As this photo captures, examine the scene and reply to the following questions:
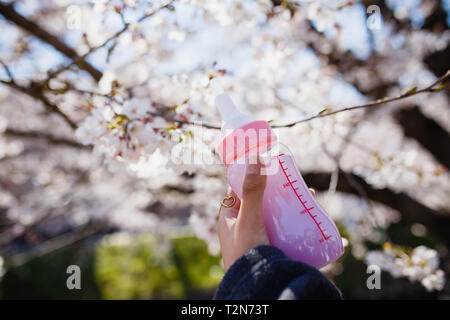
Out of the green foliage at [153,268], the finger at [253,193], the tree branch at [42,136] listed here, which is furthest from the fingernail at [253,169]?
the green foliage at [153,268]

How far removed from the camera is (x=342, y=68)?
3189 mm

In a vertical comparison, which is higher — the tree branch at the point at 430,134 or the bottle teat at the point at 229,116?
the tree branch at the point at 430,134

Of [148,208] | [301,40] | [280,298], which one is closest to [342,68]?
[301,40]

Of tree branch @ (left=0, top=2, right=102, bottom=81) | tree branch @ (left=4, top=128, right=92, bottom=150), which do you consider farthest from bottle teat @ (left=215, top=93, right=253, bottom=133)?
tree branch @ (left=4, top=128, right=92, bottom=150)

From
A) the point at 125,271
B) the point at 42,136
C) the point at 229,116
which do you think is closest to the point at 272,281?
the point at 229,116

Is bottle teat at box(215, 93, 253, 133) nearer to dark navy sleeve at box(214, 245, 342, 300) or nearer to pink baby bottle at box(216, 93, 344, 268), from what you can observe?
pink baby bottle at box(216, 93, 344, 268)

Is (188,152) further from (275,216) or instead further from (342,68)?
(342,68)

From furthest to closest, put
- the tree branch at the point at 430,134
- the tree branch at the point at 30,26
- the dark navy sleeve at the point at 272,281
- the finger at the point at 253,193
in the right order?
the tree branch at the point at 430,134
the tree branch at the point at 30,26
the finger at the point at 253,193
the dark navy sleeve at the point at 272,281

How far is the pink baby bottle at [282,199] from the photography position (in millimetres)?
825

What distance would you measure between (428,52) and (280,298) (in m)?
3.51

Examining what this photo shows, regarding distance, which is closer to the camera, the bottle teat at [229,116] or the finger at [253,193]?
the finger at [253,193]

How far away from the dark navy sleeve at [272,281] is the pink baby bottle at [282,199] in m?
0.12

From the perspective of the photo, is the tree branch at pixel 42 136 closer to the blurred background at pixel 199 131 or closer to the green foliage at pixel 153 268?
the blurred background at pixel 199 131

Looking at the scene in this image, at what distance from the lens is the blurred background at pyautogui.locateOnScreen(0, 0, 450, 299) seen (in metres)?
1.26
